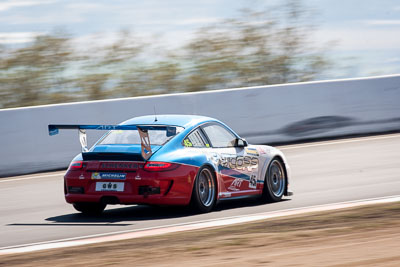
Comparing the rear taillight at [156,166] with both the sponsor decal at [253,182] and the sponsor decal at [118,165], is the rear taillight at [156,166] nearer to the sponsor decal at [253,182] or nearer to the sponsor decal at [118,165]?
the sponsor decal at [118,165]

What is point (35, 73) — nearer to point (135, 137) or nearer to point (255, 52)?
point (255, 52)

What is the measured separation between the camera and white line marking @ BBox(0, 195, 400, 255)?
814 cm

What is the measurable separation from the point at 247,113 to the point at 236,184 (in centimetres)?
833

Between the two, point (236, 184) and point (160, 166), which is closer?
point (160, 166)

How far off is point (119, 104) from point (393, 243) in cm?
1021

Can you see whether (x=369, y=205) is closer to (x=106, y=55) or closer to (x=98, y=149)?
(x=98, y=149)

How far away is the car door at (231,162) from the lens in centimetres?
1045

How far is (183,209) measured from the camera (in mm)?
10586

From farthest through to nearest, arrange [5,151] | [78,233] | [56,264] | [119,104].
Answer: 1. [119,104]
2. [5,151]
3. [78,233]
4. [56,264]

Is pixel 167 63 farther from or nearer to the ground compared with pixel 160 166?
farther from the ground

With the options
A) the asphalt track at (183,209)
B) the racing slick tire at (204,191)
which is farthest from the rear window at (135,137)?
the asphalt track at (183,209)

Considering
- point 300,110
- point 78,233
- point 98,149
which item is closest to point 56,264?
point 78,233

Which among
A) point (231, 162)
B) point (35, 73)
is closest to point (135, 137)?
point (231, 162)

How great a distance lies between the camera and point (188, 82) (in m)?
22.9
